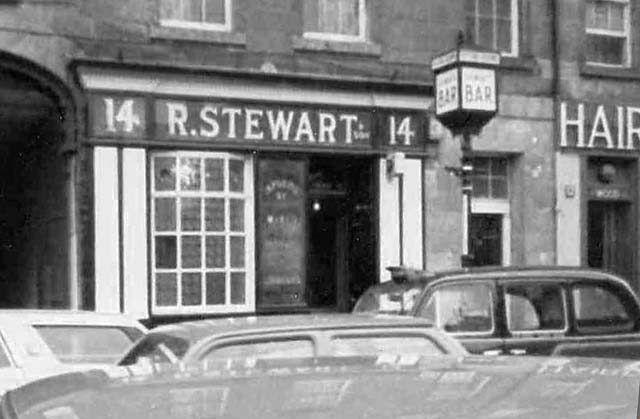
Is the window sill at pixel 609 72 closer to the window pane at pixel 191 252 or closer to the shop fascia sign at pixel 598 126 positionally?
the shop fascia sign at pixel 598 126

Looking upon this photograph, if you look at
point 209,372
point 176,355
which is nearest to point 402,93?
point 176,355

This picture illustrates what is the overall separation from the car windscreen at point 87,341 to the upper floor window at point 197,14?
275 inches

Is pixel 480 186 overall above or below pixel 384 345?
above

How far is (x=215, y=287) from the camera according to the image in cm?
1449

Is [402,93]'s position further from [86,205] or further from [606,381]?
[606,381]

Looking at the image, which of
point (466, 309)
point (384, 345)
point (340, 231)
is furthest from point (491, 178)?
point (384, 345)

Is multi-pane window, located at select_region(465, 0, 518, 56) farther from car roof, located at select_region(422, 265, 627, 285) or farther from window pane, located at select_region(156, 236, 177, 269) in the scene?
car roof, located at select_region(422, 265, 627, 285)

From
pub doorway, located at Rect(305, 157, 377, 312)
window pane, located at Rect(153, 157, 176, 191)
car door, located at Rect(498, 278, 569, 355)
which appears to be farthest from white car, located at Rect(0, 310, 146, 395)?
pub doorway, located at Rect(305, 157, 377, 312)

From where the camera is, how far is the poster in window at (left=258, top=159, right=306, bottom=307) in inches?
579

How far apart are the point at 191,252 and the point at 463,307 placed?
20.4 feet

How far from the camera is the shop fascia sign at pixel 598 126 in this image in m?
16.8

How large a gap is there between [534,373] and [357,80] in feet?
42.1

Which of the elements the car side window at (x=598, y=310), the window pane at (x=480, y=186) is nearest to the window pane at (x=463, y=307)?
the car side window at (x=598, y=310)

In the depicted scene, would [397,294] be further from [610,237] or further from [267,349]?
[610,237]
